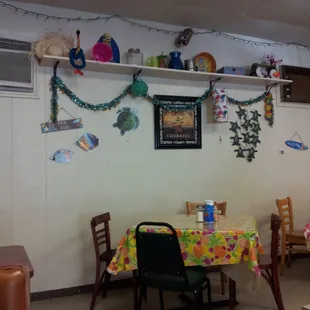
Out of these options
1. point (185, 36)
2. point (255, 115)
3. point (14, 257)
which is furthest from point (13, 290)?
point (255, 115)

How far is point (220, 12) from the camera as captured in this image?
3.67m

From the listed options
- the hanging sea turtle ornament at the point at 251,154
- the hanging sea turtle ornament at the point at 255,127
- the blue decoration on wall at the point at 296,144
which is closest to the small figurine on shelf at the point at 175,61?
the hanging sea turtle ornament at the point at 255,127

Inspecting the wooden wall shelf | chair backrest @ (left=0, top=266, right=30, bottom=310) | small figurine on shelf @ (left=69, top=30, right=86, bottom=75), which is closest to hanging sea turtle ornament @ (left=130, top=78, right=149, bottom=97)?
the wooden wall shelf

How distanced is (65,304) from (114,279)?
1.85 ft

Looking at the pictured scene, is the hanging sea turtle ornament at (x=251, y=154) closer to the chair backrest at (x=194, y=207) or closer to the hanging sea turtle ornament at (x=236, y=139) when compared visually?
the hanging sea turtle ornament at (x=236, y=139)

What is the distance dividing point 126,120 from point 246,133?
1.42m

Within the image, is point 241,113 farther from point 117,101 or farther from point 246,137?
point 117,101

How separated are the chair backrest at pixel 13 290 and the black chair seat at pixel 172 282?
151cm

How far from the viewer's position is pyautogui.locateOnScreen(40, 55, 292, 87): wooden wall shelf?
3420 millimetres

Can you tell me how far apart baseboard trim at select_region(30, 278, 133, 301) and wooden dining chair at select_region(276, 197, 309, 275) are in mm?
1703

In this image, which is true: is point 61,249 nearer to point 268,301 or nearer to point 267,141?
point 268,301

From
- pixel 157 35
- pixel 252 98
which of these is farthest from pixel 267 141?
pixel 157 35

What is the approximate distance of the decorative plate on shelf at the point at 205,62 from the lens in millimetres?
4035

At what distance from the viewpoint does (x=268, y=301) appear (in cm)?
336
